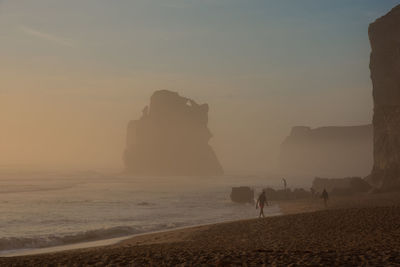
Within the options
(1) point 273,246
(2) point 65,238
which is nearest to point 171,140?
(2) point 65,238

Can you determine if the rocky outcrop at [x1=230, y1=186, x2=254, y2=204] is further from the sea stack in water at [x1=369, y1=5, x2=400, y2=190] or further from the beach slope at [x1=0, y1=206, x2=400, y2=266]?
the beach slope at [x1=0, y1=206, x2=400, y2=266]

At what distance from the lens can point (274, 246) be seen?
47.4 ft

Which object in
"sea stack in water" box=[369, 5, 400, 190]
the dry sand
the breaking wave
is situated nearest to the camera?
the dry sand

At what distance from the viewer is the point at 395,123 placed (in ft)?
151

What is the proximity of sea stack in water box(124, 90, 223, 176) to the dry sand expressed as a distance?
516 ft

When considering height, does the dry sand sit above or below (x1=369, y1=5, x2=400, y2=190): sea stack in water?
below

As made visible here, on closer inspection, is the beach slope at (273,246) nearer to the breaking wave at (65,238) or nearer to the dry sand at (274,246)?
the dry sand at (274,246)

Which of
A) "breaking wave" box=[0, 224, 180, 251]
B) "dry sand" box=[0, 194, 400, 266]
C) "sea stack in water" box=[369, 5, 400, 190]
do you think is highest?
"sea stack in water" box=[369, 5, 400, 190]

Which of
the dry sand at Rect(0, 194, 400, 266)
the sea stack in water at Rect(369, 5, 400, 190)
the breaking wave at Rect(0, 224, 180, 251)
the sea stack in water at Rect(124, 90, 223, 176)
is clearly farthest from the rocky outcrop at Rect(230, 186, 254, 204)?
the sea stack in water at Rect(124, 90, 223, 176)

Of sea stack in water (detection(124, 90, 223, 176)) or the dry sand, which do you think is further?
sea stack in water (detection(124, 90, 223, 176))

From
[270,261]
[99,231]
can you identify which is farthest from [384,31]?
[270,261]

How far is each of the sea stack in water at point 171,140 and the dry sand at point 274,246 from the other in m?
157

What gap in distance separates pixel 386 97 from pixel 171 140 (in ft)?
478

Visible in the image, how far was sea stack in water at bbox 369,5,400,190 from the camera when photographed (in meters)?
46.0
